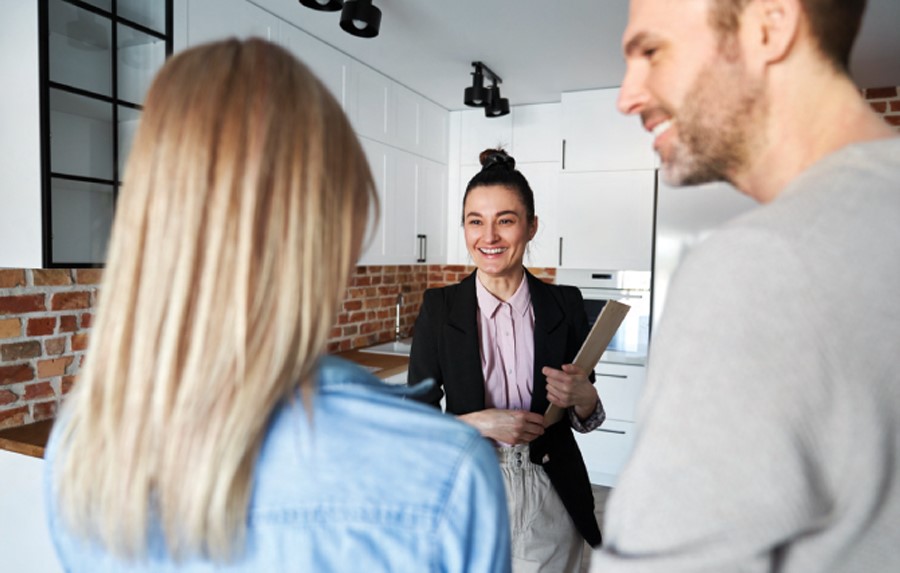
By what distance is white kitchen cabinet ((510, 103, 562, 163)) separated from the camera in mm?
4074

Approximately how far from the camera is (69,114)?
188 cm

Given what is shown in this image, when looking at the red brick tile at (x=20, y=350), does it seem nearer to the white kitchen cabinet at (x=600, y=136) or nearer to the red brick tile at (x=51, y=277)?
the red brick tile at (x=51, y=277)

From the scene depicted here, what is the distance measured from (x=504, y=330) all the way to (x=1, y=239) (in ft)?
5.15

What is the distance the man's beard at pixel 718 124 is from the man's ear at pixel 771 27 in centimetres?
2

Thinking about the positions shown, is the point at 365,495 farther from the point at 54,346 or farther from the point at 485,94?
the point at 485,94

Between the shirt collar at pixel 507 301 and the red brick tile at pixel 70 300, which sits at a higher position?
the shirt collar at pixel 507 301

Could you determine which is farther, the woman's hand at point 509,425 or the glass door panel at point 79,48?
the glass door panel at point 79,48

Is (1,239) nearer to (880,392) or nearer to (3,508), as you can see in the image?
(3,508)

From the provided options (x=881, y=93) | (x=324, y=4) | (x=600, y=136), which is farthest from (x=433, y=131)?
(x=881, y=93)

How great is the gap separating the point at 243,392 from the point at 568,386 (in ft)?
3.37

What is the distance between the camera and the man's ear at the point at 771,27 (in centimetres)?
54

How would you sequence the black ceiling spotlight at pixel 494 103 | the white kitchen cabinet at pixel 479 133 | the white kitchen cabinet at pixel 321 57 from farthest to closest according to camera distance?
the white kitchen cabinet at pixel 479 133 < the black ceiling spotlight at pixel 494 103 < the white kitchen cabinet at pixel 321 57

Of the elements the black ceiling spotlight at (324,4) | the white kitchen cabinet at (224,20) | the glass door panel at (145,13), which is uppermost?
the white kitchen cabinet at (224,20)

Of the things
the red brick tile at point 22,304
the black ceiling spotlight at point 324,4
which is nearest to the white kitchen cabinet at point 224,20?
the black ceiling spotlight at point 324,4
